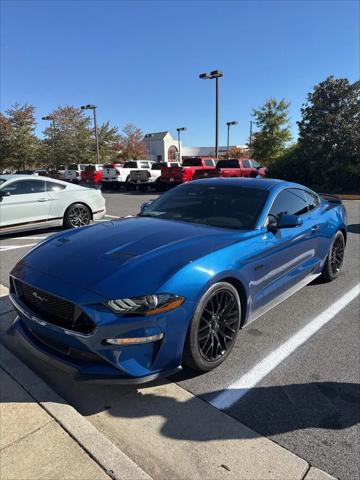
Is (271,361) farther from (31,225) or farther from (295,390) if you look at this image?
(31,225)

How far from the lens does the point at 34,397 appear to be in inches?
109

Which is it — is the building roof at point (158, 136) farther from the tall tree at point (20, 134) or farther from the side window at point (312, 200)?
the side window at point (312, 200)

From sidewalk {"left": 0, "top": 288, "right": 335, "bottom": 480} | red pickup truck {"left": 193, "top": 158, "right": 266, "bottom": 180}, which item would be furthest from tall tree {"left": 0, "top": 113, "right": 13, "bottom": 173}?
sidewalk {"left": 0, "top": 288, "right": 335, "bottom": 480}

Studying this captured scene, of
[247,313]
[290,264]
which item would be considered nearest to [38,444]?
[247,313]

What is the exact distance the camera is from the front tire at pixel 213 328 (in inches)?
113

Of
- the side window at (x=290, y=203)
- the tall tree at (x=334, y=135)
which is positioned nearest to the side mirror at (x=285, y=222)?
the side window at (x=290, y=203)

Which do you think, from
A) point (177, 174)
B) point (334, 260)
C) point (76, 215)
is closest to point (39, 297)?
point (334, 260)

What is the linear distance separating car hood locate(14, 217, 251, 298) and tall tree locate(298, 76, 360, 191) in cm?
1882

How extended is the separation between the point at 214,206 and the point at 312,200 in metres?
1.67

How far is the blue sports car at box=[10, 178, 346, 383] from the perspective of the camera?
255cm

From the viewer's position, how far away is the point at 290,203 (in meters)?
4.48

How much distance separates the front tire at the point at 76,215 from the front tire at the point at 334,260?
5.52 meters

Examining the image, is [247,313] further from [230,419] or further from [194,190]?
[194,190]

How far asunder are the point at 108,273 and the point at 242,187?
7.04 ft
